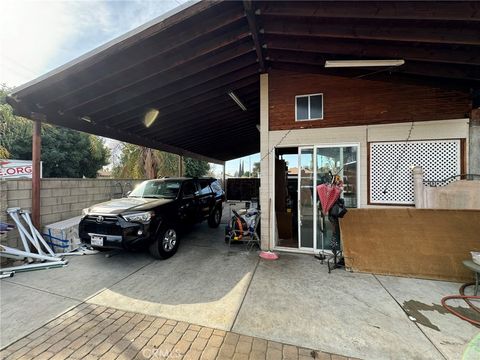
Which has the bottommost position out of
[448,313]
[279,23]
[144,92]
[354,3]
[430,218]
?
[448,313]

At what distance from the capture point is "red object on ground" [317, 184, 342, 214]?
4.13 m

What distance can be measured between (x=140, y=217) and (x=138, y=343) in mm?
2280

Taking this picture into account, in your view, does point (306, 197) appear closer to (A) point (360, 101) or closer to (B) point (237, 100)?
(A) point (360, 101)

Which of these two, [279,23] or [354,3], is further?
[279,23]

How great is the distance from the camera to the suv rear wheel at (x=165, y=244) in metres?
4.36

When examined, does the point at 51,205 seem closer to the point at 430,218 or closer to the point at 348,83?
the point at 348,83

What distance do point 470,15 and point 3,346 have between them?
6.47 m

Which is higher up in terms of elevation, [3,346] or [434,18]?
[434,18]

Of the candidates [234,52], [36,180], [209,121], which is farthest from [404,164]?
[36,180]

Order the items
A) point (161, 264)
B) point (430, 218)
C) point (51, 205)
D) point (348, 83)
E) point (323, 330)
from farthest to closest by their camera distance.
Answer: point (51, 205) < point (348, 83) < point (161, 264) < point (430, 218) < point (323, 330)

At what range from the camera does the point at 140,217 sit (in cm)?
409

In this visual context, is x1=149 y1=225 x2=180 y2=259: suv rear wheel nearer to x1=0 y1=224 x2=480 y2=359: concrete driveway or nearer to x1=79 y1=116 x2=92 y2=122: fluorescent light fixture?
x1=0 y1=224 x2=480 y2=359: concrete driveway

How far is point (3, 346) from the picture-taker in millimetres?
2176

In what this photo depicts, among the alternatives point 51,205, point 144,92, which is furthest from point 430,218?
point 51,205
